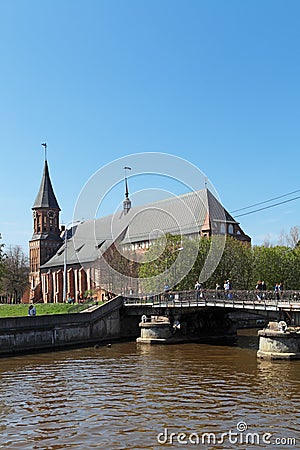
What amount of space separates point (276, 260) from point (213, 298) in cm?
3356

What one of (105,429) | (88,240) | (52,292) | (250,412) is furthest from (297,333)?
(52,292)

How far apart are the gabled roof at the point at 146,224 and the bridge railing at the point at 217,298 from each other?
35.8 metres

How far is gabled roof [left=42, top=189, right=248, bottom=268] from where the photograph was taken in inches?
3728

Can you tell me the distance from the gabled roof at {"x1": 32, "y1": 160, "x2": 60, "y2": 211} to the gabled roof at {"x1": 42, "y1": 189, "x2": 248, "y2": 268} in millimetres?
8415

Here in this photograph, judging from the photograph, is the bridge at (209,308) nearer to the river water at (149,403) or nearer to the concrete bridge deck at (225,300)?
the concrete bridge deck at (225,300)

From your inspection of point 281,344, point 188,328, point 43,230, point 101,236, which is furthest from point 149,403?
point 43,230

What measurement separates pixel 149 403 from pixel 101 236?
9190 centimetres

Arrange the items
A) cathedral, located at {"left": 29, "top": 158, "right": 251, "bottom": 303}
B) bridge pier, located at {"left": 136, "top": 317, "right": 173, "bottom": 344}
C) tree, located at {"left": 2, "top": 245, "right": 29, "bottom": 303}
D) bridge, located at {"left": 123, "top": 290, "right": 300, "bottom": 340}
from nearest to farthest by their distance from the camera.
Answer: bridge, located at {"left": 123, "top": 290, "right": 300, "bottom": 340} < bridge pier, located at {"left": 136, "top": 317, "right": 173, "bottom": 344} < cathedral, located at {"left": 29, "top": 158, "right": 251, "bottom": 303} < tree, located at {"left": 2, "top": 245, "right": 29, "bottom": 303}

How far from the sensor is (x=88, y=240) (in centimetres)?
11956

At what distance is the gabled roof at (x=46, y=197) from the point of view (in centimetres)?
12829

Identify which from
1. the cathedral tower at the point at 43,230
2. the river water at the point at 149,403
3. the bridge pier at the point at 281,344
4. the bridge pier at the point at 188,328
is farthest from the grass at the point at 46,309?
the cathedral tower at the point at 43,230

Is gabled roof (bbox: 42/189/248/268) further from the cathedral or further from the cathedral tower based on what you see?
the cathedral tower

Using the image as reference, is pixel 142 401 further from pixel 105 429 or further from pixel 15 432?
pixel 15 432
